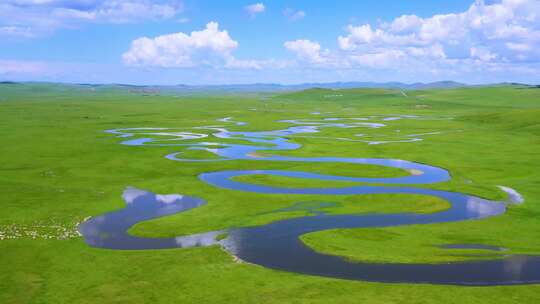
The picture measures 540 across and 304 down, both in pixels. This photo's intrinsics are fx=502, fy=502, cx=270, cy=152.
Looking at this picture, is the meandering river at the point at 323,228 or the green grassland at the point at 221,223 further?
the meandering river at the point at 323,228

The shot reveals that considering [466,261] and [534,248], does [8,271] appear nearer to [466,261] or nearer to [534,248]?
[466,261]

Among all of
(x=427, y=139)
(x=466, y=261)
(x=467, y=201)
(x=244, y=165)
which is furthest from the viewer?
(x=427, y=139)

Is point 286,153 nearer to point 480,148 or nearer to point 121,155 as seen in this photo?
point 121,155

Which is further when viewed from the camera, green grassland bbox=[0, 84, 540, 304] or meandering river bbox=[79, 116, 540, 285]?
meandering river bbox=[79, 116, 540, 285]

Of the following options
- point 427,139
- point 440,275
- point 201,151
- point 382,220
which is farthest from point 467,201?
point 427,139

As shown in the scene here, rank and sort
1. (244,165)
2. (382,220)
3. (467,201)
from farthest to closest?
1. (244,165)
2. (467,201)
3. (382,220)

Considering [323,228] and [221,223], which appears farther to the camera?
[221,223]

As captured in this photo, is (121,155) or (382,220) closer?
(382,220)

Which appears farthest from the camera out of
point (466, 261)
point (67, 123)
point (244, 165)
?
point (67, 123)

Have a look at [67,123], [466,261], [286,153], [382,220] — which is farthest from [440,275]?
[67,123]
